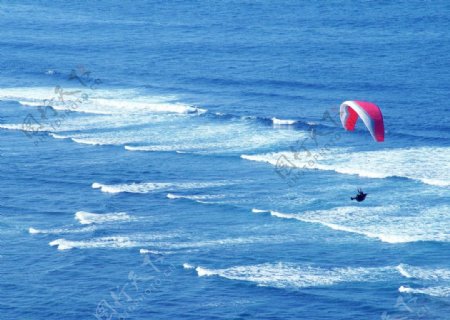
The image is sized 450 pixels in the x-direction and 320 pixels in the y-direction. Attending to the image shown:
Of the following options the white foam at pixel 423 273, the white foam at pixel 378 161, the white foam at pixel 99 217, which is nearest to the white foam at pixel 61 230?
the white foam at pixel 99 217

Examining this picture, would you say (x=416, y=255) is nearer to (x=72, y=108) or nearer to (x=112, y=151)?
(x=112, y=151)

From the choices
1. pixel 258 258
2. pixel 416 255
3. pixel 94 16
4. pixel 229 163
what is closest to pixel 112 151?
pixel 229 163

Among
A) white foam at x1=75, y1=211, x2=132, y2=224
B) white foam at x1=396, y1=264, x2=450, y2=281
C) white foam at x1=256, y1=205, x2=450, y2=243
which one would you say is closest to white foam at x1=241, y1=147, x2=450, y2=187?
white foam at x1=256, y1=205, x2=450, y2=243

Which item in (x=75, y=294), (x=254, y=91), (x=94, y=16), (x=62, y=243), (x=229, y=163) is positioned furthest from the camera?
(x=94, y=16)

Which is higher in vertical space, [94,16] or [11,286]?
[94,16]

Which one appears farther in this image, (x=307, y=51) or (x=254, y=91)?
(x=307, y=51)

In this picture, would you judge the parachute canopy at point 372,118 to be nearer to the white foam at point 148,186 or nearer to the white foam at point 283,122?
the white foam at point 148,186

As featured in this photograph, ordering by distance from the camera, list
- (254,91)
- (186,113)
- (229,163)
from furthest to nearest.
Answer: (254,91), (186,113), (229,163)

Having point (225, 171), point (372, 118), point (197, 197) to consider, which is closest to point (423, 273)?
point (372, 118)

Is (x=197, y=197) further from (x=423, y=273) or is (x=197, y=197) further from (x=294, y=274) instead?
(x=423, y=273)
